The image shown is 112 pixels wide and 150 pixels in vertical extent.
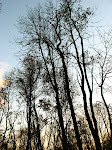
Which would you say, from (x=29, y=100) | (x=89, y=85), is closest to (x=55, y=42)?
(x=89, y=85)

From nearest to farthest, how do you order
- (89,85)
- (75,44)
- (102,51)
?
(89,85) < (75,44) < (102,51)

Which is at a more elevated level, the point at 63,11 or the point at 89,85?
the point at 63,11

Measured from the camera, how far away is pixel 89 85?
A: 32.9ft

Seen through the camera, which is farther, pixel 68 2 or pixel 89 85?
pixel 68 2

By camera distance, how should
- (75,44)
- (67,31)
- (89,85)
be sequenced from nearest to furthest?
1. (89,85)
2. (75,44)
3. (67,31)

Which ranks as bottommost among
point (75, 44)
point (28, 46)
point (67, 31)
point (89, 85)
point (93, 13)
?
point (89, 85)

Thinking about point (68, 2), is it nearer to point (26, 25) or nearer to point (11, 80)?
point (26, 25)

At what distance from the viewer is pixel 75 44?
1070cm

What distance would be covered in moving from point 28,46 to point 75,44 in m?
4.34

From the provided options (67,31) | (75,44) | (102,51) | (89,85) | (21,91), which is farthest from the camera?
(21,91)

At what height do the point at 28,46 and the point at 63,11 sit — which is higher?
the point at 63,11

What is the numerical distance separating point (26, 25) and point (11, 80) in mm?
8101

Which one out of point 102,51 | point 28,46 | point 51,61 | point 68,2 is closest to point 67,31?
point 68,2

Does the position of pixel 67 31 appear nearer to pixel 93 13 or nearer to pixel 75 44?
pixel 75 44
